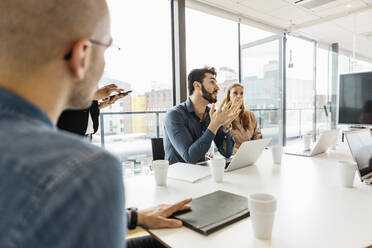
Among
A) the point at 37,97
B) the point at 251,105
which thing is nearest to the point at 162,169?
the point at 37,97

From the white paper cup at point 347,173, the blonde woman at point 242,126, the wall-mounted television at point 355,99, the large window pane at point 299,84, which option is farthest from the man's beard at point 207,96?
the wall-mounted television at point 355,99

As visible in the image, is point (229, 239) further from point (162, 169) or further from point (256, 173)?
point (256, 173)

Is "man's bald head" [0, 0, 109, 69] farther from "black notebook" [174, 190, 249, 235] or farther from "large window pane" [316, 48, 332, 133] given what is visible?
"large window pane" [316, 48, 332, 133]

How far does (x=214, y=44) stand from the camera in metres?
3.96

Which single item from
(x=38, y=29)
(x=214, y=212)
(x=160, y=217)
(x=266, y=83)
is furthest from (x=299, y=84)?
(x=38, y=29)

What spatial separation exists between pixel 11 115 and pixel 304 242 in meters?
0.74

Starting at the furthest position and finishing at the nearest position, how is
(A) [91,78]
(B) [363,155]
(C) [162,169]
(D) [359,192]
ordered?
1. (B) [363,155]
2. (C) [162,169]
3. (D) [359,192]
4. (A) [91,78]

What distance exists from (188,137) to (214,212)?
1008 millimetres

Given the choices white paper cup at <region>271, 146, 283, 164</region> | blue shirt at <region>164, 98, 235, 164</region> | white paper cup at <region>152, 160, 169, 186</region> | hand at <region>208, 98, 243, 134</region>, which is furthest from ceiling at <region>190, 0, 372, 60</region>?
white paper cup at <region>152, 160, 169, 186</region>

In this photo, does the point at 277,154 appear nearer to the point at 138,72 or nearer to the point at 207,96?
the point at 207,96

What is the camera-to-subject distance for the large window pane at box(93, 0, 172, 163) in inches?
122

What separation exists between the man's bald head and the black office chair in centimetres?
168

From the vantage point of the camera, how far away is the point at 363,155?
1.38m

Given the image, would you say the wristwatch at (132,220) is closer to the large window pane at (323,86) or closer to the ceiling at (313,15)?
the ceiling at (313,15)
